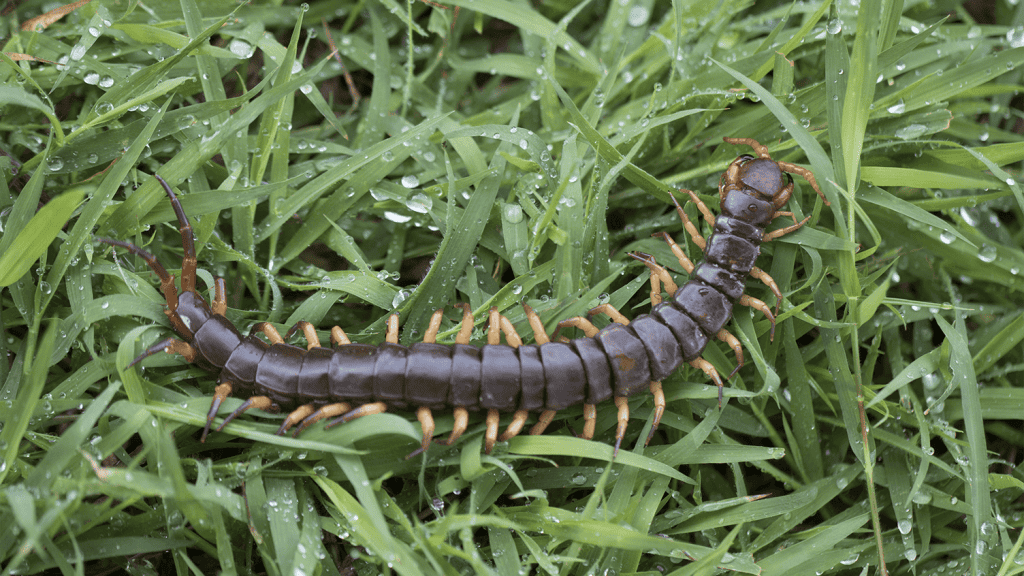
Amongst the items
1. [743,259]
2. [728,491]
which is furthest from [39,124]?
[728,491]

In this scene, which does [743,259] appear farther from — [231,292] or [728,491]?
[231,292]

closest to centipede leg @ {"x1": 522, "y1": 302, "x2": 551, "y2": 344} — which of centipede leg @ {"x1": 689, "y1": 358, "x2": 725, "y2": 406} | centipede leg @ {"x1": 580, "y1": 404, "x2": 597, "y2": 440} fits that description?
centipede leg @ {"x1": 580, "y1": 404, "x2": 597, "y2": 440}

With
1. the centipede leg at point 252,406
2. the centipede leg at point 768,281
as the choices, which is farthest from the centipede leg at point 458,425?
the centipede leg at point 768,281

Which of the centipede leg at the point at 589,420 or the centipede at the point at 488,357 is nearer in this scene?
the centipede at the point at 488,357

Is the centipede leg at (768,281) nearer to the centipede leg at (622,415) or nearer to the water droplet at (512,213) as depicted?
the centipede leg at (622,415)

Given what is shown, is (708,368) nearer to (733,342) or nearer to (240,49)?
(733,342)

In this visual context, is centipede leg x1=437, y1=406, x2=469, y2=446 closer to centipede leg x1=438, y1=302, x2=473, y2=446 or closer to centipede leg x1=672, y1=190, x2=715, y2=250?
centipede leg x1=438, y1=302, x2=473, y2=446
